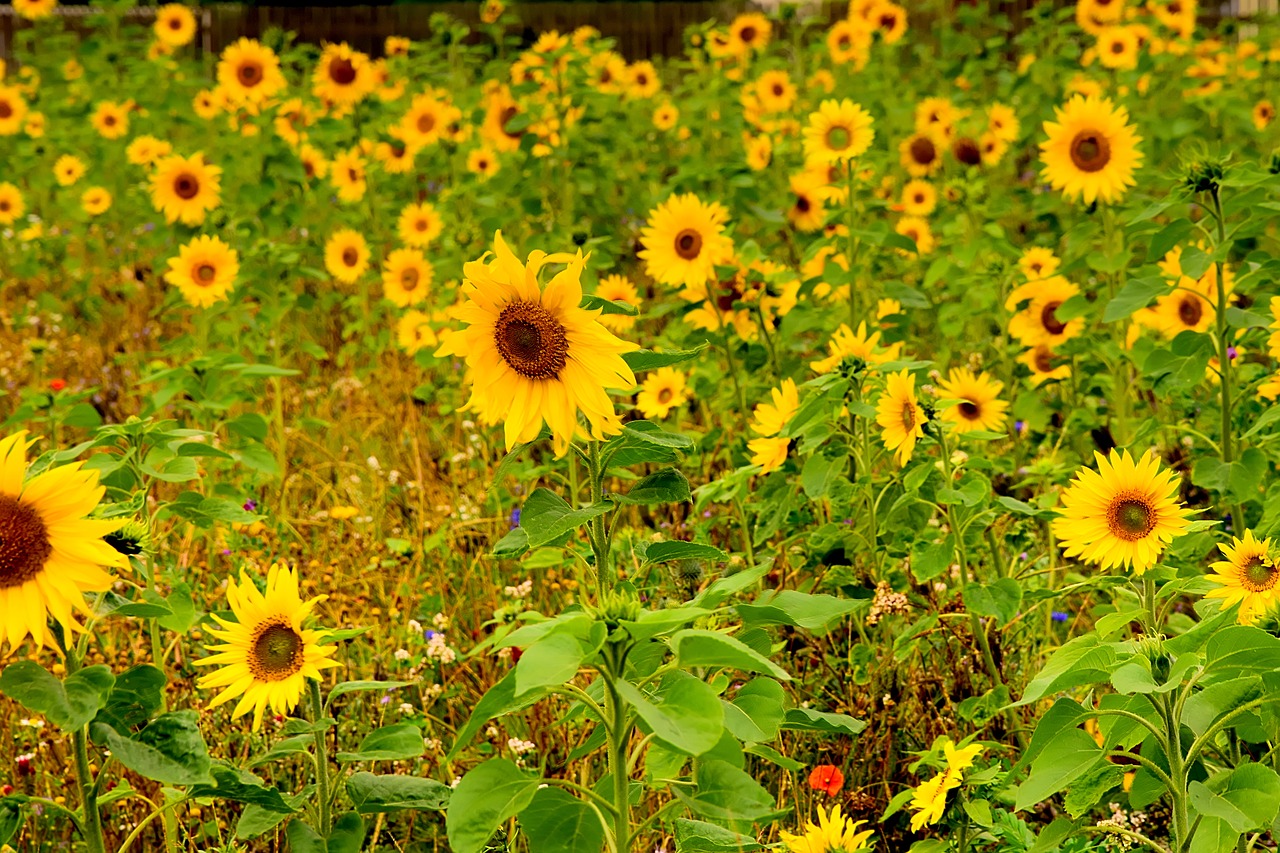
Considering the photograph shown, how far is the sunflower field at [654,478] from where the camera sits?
1502mm

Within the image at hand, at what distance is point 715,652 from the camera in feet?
4.14

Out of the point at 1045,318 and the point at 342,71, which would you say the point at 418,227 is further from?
the point at 1045,318

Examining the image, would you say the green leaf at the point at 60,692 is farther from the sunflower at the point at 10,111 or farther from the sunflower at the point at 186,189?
the sunflower at the point at 10,111

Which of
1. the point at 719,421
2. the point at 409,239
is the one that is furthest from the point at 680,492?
the point at 409,239

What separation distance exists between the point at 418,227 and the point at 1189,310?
2.85 m

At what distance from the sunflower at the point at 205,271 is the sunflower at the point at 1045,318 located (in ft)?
7.06

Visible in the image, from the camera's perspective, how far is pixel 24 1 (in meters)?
7.20

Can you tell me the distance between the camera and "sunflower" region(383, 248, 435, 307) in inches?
180

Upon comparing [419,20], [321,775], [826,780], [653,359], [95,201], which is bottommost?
[826,780]

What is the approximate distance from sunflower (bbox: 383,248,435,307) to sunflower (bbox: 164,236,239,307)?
30.4 inches

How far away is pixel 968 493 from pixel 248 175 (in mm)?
3752

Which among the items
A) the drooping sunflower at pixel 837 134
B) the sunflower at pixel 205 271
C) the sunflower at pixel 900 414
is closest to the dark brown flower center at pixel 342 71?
the sunflower at pixel 205 271

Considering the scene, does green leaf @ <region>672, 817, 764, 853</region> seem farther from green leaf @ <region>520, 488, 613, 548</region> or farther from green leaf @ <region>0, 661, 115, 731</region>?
green leaf @ <region>0, 661, 115, 731</region>

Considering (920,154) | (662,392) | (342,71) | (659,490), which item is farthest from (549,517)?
(342,71)
